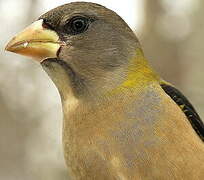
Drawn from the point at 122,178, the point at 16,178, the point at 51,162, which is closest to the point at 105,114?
the point at 122,178

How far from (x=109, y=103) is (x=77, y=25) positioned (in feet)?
1.82

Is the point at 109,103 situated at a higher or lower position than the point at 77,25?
lower

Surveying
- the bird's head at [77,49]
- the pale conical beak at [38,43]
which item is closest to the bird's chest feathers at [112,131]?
the bird's head at [77,49]

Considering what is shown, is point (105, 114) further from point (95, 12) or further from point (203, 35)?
point (203, 35)

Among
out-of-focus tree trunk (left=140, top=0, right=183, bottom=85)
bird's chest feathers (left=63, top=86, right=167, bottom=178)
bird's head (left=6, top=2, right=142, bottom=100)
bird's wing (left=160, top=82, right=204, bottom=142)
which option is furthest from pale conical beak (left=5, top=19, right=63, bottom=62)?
out-of-focus tree trunk (left=140, top=0, right=183, bottom=85)

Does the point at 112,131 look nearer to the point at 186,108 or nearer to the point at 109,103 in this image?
the point at 109,103

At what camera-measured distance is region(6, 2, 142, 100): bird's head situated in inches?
152

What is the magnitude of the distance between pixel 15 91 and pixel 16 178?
2803 millimetres

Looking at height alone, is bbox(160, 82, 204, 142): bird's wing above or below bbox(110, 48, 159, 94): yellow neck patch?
below

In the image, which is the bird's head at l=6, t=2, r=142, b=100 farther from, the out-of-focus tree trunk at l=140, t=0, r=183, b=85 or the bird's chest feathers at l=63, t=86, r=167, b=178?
the out-of-focus tree trunk at l=140, t=0, r=183, b=85

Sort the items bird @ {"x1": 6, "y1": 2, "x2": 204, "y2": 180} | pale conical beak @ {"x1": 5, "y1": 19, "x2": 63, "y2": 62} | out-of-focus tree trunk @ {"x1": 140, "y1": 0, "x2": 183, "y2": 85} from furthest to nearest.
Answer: out-of-focus tree trunk @ {"x1": 140, "y1": 0, "x2": 183, "y2": 85}, pale conical beak @ {"x1": 5, "y1": 19, "x2": 63, "y2": 62}, bird @ {"x1": 6, "y1": 2, "x2": 204, "y2": 180}

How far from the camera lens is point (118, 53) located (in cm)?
403

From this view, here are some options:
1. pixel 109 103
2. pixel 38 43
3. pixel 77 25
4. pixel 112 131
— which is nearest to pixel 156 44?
pixel 77 25

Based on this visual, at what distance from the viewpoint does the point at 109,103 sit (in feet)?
12.4
